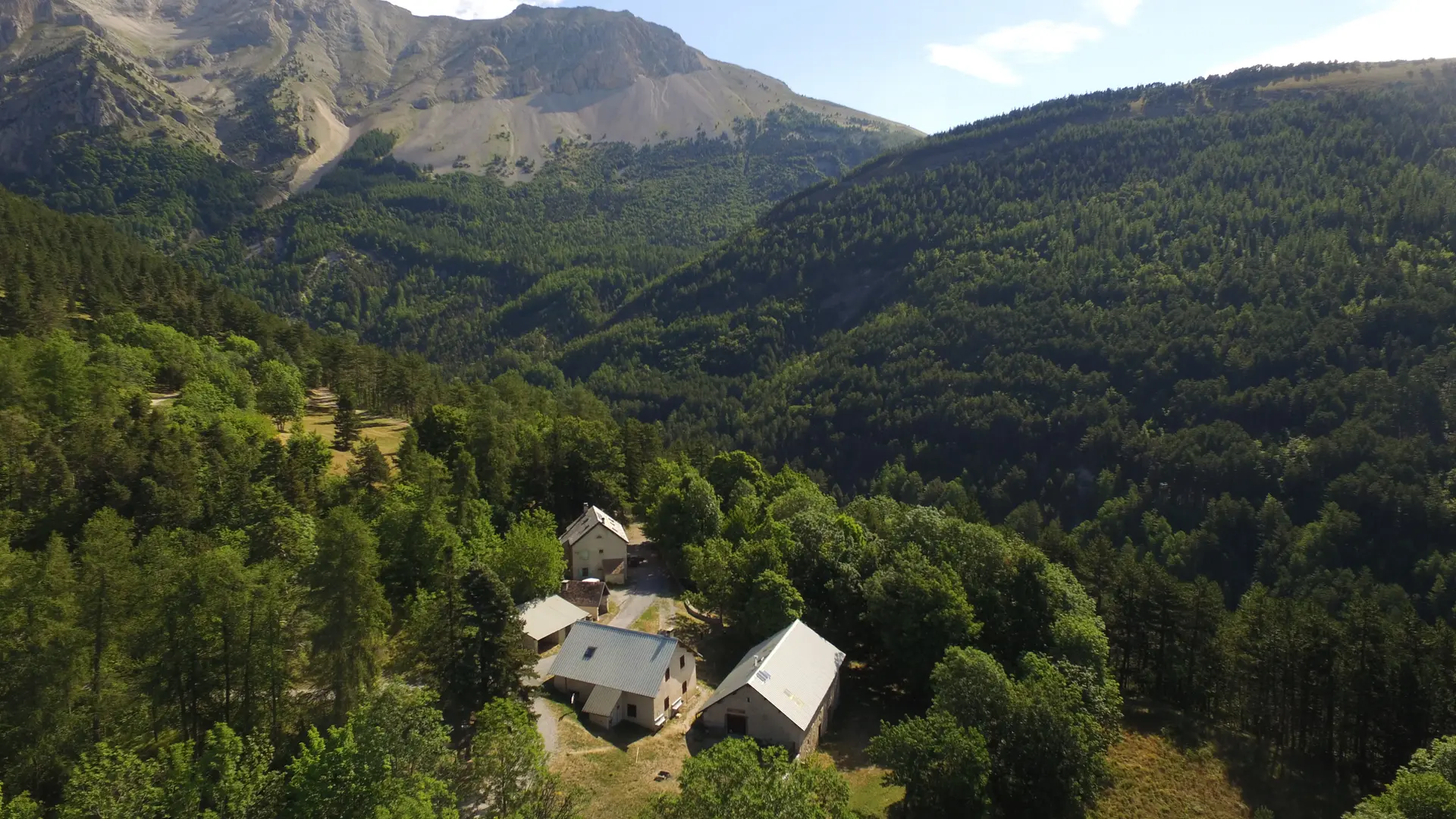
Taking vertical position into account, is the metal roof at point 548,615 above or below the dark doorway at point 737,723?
above

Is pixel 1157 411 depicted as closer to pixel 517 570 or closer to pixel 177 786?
pixel 517 570

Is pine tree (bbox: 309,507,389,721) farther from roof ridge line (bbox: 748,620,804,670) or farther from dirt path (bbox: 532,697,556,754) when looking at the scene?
roof ridge line (bbox: 748,620,804,670)

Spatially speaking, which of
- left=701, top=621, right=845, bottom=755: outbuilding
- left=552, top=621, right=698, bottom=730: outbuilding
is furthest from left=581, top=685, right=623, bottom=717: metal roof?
left=701, top=621, right=845, bottom=755: outbuilding

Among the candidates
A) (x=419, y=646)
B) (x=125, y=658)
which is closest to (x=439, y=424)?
(x=419, y=646)

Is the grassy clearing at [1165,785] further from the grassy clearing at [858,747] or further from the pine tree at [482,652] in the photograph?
the pine tree at [482,652]

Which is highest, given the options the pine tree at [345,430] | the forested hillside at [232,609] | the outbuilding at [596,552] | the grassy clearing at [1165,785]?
the forested hillside at [232,609]

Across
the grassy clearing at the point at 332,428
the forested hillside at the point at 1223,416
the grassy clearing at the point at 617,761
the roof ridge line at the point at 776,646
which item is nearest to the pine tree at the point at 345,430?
the grassy clearing at the point at 332,428
